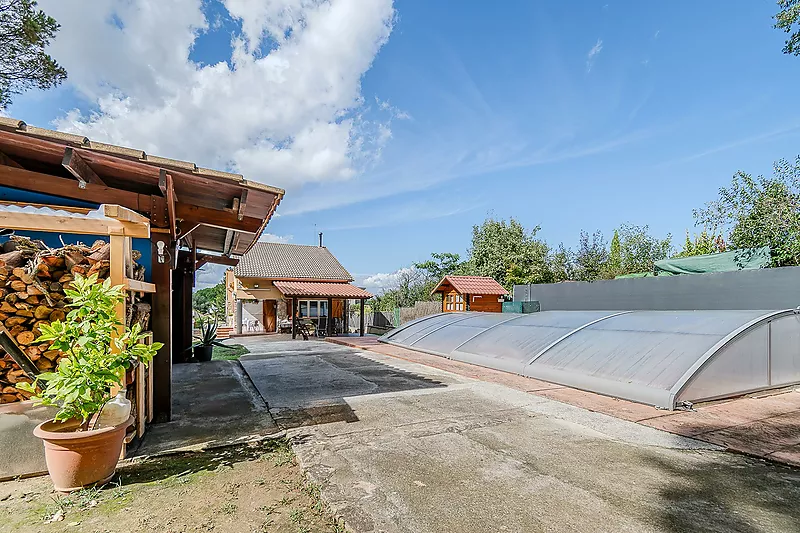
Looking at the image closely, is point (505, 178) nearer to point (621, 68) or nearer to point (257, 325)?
point (621, 68)

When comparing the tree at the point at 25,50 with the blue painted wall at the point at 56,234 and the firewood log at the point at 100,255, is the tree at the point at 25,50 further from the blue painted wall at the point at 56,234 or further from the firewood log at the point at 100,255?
the firewood log at the point at 100,255

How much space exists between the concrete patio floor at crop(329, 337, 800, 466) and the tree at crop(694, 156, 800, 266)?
5247mm

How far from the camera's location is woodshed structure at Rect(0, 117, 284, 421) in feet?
12.2

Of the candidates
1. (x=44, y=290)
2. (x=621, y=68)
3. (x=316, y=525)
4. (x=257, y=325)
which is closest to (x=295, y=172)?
(x=257, y=325)

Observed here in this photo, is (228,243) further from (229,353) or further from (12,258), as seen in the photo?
(12,258)

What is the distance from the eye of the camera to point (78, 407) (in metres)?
2.71

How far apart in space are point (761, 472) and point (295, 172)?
22.7 metres

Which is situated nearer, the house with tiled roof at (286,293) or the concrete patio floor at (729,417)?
the concrete patio floor at (729,417)

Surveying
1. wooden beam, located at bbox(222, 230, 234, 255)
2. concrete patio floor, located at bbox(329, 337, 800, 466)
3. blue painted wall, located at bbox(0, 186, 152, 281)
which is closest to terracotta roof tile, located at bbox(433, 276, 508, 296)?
wooden beam, located at bbox(222, 230, 234, 255)

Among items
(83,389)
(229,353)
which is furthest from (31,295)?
(229,353)

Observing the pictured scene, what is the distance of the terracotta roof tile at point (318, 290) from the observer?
16.5 meters

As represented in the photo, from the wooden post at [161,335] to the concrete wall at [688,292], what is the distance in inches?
421

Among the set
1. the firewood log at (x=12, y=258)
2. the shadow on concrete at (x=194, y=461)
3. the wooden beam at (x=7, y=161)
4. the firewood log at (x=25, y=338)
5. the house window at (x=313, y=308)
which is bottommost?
the shadow on concrete at (x=194, y=461)

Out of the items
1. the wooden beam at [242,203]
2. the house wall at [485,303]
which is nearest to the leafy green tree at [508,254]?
the house wall at [485,303]
